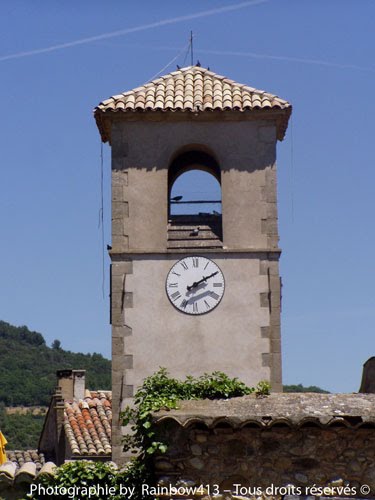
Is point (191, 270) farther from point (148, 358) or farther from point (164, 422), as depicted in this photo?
point (164, 422)

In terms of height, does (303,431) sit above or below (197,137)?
below

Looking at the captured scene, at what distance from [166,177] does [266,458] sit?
7452mm

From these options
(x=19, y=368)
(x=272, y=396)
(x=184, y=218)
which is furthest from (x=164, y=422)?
(x=19, y=368)

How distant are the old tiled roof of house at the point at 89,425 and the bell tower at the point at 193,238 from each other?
17.0 ft

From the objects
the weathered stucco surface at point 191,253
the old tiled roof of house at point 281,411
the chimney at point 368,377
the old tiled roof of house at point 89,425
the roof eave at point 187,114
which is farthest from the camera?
the old tiled roof of house at point 89,425

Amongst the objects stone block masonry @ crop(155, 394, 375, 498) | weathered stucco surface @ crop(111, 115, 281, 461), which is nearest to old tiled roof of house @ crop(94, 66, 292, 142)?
weathered stucco surface @ crop(111, 115, 281, 461)

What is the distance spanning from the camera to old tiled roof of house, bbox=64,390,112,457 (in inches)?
939

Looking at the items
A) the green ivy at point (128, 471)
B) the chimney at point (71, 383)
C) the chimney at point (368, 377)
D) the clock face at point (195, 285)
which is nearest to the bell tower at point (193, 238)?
the clock face at point (195, 285)

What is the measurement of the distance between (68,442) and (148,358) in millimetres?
7064

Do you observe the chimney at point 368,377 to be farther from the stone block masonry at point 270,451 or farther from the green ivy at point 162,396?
the stone block masonry at point 270,451

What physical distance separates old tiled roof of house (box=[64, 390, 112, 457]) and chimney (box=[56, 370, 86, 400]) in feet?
4.51

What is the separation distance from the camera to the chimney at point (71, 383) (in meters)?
29.6

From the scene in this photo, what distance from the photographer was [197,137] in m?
19.7

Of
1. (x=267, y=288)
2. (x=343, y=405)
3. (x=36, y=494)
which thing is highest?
(x=267, y=288)
